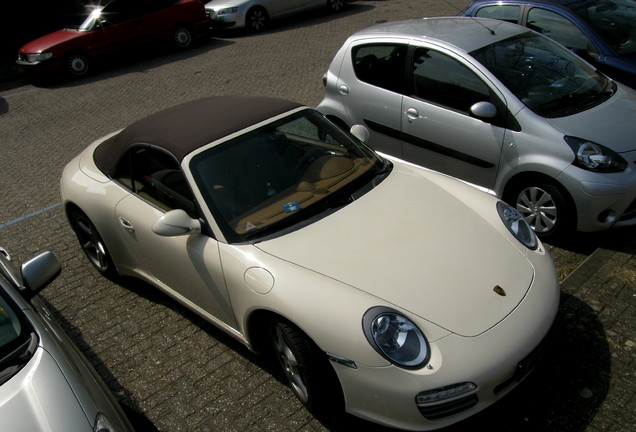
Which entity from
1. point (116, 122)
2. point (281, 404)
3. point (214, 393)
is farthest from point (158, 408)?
point (116, 122)

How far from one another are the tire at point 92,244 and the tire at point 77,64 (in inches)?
337

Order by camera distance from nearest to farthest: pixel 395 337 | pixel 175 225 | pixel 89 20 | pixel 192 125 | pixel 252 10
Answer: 1. pixel 395 337
2. pixel 175 225
3. pixel 192 125
4. pixel 89 20
5. pixel 252 10

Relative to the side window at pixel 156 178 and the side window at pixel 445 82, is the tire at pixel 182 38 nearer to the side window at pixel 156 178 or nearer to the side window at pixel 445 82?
the side window at pixel 445 82

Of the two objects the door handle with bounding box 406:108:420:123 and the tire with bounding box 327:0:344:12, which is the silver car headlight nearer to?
the door handle with bounding box 406:108:420:123

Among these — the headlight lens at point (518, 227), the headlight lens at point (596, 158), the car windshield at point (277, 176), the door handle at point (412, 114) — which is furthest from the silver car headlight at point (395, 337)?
the door handle at point (412, 114)

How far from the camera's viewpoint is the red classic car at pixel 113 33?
41.8ft

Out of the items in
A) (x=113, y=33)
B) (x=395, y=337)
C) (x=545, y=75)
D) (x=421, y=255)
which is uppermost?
(x=545, y=75)

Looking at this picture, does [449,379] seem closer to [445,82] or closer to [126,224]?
[126,224]

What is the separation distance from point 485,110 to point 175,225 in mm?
2885

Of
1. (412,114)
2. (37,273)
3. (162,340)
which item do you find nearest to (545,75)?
(412,114)

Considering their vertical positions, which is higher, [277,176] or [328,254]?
[277,176]

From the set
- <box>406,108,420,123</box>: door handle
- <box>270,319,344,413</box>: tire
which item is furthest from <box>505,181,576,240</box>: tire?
<box>270,319,344,413</box>: tire

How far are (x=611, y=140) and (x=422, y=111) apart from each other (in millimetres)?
1662

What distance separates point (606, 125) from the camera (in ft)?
17.1
